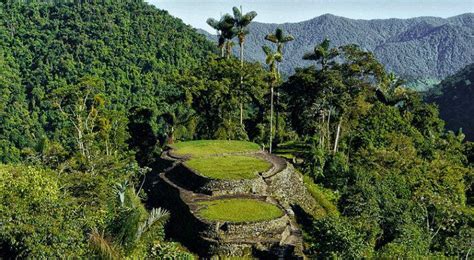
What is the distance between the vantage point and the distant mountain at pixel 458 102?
336 ft

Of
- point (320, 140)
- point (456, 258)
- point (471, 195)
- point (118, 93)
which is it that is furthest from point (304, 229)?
point (118, 93)

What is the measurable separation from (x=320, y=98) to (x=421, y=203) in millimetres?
15649

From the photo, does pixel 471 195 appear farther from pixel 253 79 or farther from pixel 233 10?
pixel 233 10

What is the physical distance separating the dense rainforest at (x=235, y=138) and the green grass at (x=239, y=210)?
7.43 feet

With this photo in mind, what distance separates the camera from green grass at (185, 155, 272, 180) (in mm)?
25736

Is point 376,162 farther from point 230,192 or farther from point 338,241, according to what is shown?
point 338,241

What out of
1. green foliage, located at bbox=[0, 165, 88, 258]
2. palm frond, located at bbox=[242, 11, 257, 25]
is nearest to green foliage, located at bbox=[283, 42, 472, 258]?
palm frond, located at bbox=[242, 11, 257, 25]

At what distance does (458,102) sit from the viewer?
111688mm

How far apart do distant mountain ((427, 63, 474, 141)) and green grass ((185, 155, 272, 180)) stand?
256 ft

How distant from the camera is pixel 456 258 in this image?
805 inches

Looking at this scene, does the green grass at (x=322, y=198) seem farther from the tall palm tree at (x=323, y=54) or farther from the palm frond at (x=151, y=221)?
the palm frond at (x=151, y=221)

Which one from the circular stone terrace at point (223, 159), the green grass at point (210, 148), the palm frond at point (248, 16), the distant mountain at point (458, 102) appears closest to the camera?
the circular stone terrace at point (223, 159)

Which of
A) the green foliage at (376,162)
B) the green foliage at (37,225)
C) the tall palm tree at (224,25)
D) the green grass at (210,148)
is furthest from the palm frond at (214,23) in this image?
the green foliage at (37,225)

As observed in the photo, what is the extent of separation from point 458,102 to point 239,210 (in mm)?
101384
